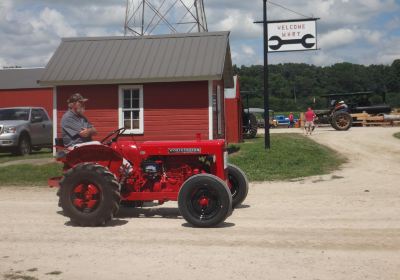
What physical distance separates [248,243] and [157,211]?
291cm

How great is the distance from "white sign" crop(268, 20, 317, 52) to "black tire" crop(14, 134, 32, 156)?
956 cm

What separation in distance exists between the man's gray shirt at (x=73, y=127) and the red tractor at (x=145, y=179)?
0.63 feet

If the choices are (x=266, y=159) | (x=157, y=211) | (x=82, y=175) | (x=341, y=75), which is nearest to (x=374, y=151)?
(x=266, y=159)

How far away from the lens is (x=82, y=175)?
8133 millimetres

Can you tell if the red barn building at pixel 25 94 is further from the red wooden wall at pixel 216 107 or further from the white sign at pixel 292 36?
the white sign at pixel 292 36

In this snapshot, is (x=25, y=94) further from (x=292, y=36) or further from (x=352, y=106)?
(x=292, y=36)

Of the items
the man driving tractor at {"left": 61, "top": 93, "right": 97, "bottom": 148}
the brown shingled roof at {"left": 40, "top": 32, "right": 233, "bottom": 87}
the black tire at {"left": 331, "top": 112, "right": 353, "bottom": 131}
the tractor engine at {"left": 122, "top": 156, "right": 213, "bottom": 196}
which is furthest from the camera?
the black tire at {"left": 331, "top": 112, "right": 353, "bottom": 131}

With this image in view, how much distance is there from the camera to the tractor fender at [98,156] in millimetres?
8531

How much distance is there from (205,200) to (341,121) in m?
22.6

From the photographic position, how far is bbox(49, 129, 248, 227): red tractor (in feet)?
26.0

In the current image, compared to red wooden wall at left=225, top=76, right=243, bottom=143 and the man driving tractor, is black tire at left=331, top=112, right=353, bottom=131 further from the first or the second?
the man driving tractor

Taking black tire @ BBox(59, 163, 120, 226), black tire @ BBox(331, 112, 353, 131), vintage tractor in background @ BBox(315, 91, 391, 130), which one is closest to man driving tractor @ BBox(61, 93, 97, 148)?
black tire @ BBox(59, 163, 120, 226)

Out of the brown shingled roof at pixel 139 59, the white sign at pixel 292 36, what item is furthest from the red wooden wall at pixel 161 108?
the white sign at pixel 292 36

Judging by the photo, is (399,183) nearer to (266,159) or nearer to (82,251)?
(266,159)
